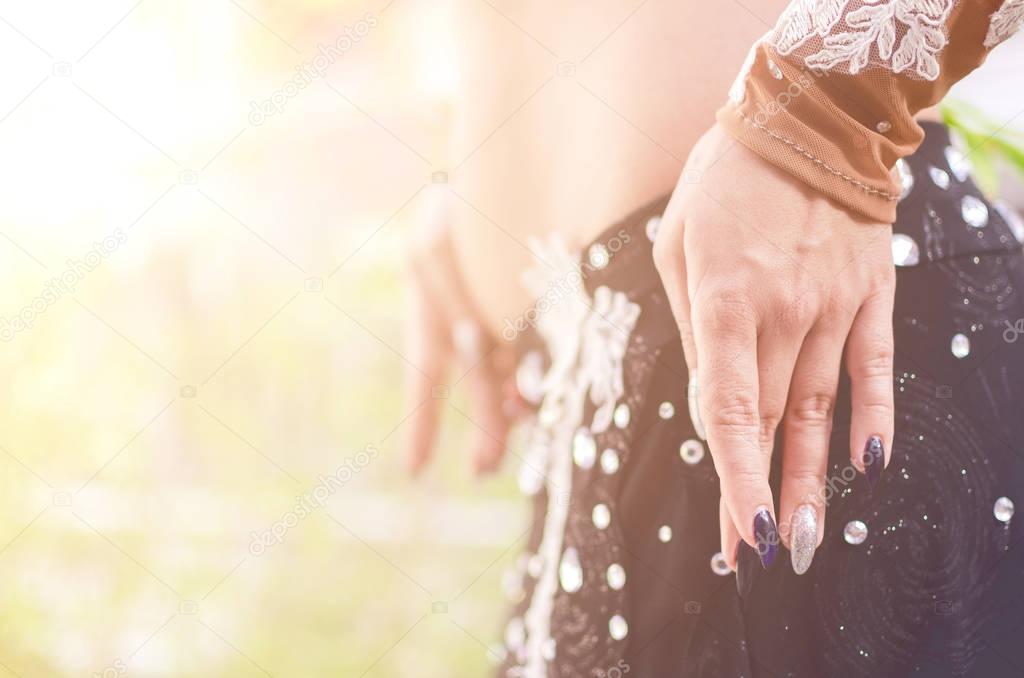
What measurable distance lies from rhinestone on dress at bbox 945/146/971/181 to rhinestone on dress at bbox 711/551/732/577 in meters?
0.31

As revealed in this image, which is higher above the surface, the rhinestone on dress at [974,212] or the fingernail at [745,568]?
the rhinestone on dress at [974,212]

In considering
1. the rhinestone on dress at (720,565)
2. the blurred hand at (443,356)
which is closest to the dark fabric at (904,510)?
the rhinestone on dress at (720,565)

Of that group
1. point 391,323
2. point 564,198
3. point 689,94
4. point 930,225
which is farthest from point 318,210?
point 930,225

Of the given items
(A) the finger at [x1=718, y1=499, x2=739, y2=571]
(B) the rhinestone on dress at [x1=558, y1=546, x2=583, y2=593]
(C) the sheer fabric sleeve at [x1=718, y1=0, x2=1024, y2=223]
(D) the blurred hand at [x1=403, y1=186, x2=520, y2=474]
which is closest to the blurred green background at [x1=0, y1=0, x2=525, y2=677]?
(D) the blurred hand at [x1=403, y1=186, x2=520, y2=474]

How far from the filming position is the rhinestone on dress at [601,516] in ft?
2.05

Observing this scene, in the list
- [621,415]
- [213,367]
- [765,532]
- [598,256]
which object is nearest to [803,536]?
[765,532]

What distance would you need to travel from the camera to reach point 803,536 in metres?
0.56

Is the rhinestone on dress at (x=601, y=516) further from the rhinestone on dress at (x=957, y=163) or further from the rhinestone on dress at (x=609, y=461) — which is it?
the rhinestone on dress at (x=957, y=163)

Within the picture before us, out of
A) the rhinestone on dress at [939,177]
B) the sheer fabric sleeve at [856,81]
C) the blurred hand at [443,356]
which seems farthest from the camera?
the blurred hand at [443,356]

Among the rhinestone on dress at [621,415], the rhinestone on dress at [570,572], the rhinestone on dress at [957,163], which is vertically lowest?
the rhinestone on dress at [570,572]

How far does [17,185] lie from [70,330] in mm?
155

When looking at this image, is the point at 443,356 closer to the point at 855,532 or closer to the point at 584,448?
the point at 584,448

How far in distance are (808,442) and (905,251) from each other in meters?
0.14

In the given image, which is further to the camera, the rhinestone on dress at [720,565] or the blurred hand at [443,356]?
the blurred hand at [443,356]
